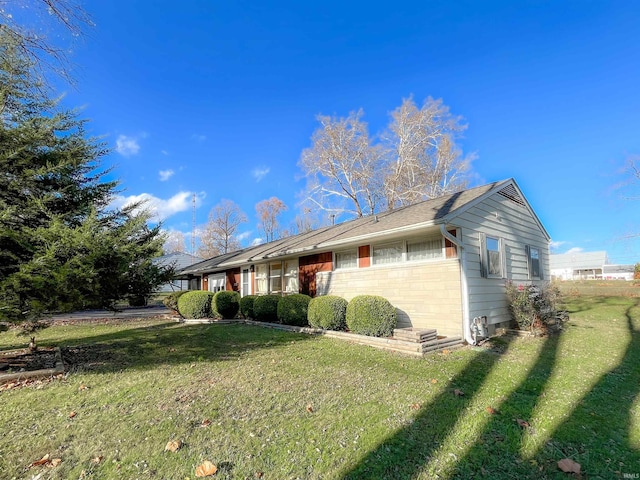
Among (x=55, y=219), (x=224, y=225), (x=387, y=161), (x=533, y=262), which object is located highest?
(x=387, y=161)

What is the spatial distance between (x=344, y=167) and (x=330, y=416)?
75.5ft

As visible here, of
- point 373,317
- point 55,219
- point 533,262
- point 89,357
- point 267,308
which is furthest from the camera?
point 267,308

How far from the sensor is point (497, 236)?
9.84 metres

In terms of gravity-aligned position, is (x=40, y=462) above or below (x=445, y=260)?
below

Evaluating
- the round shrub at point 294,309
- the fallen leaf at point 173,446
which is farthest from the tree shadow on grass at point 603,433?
the round shrub at point 294,309

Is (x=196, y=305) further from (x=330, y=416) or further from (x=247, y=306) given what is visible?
(x=330, y=416)

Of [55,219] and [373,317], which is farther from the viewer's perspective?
[373,317]

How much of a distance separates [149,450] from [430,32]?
1778 cm

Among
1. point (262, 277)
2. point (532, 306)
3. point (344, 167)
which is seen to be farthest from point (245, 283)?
point (344, 167)

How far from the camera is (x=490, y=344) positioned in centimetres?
802

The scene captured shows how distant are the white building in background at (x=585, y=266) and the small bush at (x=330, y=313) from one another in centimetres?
5510

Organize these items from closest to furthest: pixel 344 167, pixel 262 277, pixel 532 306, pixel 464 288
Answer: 1. pixel 464 288
2. pixel 532 306
3. pixel 262 277
4. pixel 344 167

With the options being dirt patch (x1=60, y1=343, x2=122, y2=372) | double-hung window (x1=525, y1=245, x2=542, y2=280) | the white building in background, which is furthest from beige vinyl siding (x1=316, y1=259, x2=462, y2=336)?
the white building in background

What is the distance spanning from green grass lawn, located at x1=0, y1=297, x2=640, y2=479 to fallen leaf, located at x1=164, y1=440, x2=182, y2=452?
7 centimetres
